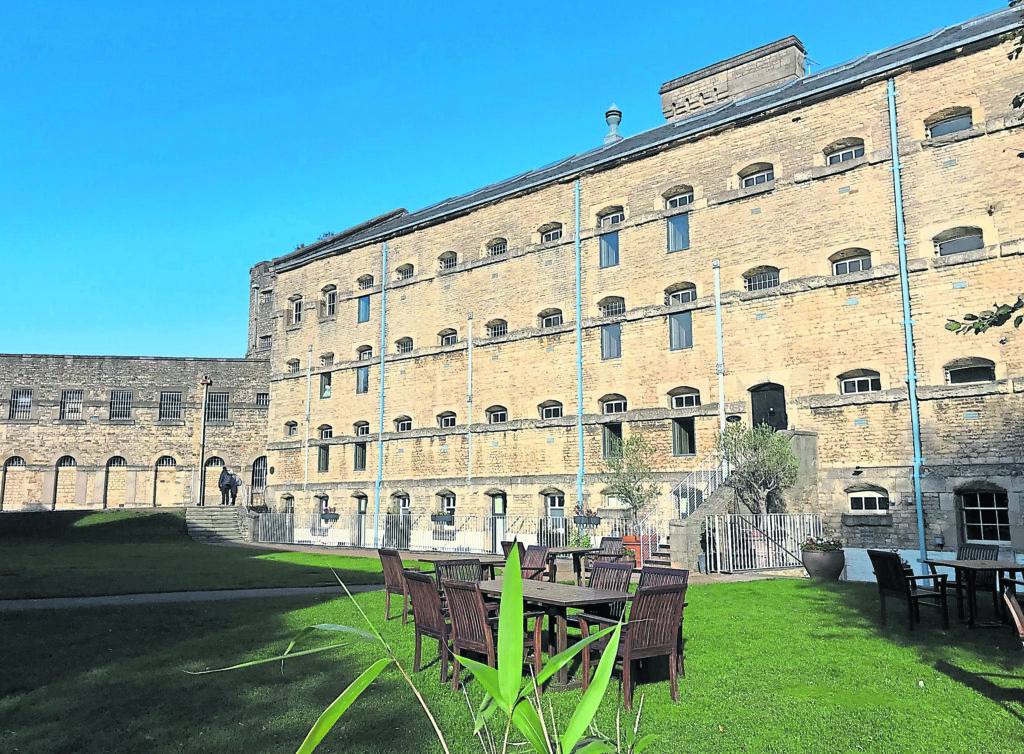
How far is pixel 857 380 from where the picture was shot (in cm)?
2038

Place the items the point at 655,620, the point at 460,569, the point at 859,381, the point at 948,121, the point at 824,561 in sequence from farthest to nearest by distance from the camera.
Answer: the point at 859,381 < the point at 948,121 < the point at 824,561 < the point at 460,569 < the point at 655,620

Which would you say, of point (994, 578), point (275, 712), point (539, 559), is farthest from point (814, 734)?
point (539, 559)

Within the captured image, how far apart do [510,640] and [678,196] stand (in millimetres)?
24323

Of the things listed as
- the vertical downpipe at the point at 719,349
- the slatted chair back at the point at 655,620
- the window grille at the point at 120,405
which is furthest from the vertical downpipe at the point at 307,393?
the slatted chair back at the point at 655,620

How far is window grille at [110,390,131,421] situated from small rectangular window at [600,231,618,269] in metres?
26.4

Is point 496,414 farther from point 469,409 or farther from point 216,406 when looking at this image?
point 216,406

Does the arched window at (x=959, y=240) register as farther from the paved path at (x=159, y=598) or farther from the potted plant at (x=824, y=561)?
the paved path at (x=159, y=598)

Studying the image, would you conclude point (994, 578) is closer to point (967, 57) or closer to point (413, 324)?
point (967, 57)

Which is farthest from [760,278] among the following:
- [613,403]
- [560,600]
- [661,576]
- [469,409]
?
[560,600]

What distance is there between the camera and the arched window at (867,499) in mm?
19359

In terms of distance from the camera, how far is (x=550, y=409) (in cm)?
2630

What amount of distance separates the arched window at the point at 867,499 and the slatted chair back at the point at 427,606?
611 inches

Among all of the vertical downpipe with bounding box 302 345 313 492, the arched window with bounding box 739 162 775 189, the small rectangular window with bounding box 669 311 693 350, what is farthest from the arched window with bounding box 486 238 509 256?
the vertical downpipe with bounding box 302 345 313 492

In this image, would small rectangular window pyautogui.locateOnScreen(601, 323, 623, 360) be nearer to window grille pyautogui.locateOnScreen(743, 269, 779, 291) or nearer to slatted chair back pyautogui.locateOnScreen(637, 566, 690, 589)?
window grille pyautogui.locateOnScreen(743, 269, 779, 291)
